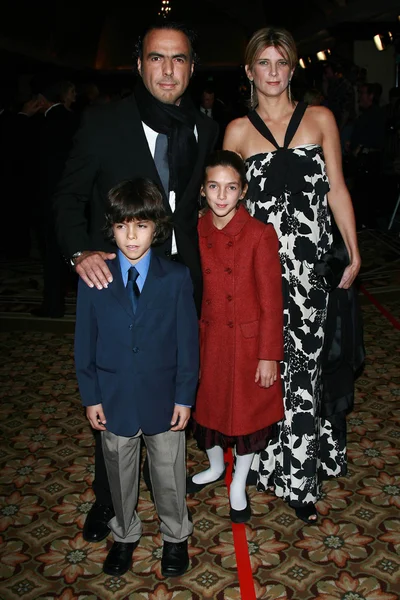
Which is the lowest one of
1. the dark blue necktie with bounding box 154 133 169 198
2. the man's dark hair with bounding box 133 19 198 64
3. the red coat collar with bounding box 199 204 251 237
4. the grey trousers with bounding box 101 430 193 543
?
the grey trousers with bounding box 101 430 193 543

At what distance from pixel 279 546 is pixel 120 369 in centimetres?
99

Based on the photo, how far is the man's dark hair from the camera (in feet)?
6.91

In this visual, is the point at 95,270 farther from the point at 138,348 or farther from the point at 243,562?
the point at 243,562

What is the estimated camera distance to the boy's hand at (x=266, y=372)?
231 cm

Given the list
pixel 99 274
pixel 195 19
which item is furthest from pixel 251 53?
pixel 195 19

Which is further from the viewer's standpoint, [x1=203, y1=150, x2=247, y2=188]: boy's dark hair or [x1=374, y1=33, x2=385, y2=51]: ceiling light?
[x1=374, y1=33, x2=385, y2=51]: ceiling light

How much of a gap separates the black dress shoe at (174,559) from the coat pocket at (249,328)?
32.4 inches

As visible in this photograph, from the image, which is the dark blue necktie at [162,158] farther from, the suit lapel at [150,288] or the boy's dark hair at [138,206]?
the suit lapel at [150,288]

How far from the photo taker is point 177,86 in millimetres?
2104

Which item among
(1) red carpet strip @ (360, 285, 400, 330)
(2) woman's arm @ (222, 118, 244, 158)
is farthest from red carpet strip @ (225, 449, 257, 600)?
(1) red carpet strip @ (360, 285, 400, 330)

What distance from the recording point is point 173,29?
2.11 meters

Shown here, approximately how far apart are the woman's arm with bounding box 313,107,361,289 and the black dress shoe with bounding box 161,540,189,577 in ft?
3.96

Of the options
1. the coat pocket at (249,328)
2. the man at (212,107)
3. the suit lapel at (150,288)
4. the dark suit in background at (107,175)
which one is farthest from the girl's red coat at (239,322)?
the man at (212,107)

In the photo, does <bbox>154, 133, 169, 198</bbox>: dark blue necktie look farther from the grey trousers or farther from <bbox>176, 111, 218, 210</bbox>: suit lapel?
the grey trousers
